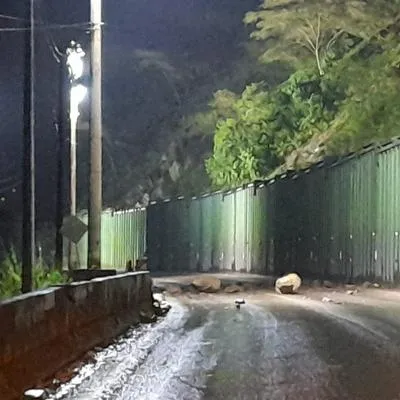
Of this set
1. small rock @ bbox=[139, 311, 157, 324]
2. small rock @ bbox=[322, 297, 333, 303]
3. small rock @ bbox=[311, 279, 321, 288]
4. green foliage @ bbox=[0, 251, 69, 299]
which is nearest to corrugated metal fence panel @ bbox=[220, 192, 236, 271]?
small rock @ bbox=[311, 279, 321, 288]

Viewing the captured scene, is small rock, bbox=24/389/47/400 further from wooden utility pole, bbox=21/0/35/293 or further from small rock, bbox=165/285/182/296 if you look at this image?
small rock, bbox=165/285/182/296

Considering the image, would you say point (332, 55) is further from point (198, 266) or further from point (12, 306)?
point (12, 306)

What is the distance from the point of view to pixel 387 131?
42.6 m

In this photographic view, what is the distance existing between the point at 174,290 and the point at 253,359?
18.4 meters

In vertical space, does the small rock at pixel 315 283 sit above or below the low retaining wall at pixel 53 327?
below

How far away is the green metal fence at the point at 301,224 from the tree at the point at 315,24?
29.5 feet

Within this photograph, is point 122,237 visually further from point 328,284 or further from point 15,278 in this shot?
point 15,278

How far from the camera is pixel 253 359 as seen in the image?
13461mm

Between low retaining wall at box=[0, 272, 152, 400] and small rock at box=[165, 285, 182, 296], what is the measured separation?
1229 cm

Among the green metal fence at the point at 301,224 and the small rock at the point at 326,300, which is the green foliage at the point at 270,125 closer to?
the green metal fence at the point at 301,224

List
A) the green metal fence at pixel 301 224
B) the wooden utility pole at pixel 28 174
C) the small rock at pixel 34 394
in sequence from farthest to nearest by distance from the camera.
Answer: the green metal fence at pixel 301 224
the wooden utility pole at pixel 28 174
the small rock at pixel 34 394

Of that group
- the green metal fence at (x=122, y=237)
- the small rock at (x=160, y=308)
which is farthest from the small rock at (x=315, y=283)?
the green metal fence at (x=122, y=237)

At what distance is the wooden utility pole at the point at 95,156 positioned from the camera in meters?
21.9

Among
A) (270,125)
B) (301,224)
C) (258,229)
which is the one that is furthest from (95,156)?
(270,125)
